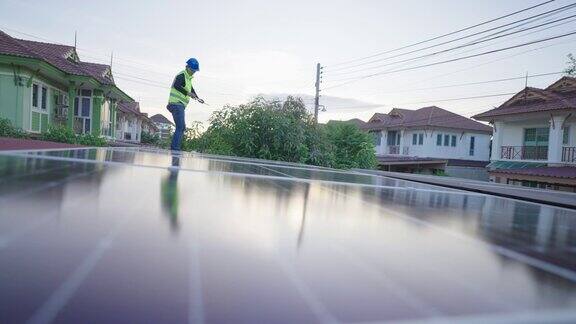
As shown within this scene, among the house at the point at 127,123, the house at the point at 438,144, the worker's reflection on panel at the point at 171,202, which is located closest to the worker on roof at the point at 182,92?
the worker's reflection on panel at the point at 171,202

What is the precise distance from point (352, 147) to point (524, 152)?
→ 10.4 metres

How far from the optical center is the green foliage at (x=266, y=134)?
977cm

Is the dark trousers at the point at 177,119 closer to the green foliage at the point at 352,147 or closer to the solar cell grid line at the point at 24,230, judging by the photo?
the solar cell grid line at the point at 24,230

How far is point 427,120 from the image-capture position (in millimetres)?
28625

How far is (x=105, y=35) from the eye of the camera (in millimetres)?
22312

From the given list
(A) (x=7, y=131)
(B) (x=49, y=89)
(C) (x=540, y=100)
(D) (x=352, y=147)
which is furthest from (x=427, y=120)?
(A) (x=7, y=131)

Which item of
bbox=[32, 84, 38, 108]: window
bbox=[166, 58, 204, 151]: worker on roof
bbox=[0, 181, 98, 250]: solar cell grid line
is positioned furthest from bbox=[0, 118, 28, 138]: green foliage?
bbox=[0, 181, 98, 250]: solar cell grid line

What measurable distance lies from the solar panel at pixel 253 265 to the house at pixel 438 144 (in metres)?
26.5

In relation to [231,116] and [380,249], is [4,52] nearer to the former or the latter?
[231,116]

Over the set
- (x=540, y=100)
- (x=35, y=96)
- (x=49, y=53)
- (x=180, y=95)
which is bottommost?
(x=180, y=95)

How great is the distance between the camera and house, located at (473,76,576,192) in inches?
663

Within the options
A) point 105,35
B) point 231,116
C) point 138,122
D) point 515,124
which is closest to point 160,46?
point 105,35

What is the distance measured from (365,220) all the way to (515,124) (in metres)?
22.4

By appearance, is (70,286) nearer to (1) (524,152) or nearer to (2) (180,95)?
(2) (180,95)
